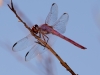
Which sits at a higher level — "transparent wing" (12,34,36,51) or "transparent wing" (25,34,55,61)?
"transparent wing" (12,34,36,51)

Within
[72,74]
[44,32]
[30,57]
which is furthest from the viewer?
[30,57]

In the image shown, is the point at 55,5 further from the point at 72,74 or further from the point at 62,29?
the point at 72,74

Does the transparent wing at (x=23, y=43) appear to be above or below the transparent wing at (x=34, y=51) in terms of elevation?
above

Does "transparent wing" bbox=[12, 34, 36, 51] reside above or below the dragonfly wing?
above

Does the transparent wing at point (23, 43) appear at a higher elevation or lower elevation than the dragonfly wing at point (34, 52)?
higher

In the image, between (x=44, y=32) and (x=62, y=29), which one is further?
(x=62, y=29)

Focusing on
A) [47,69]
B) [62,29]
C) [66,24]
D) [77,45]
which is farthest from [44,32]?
[66,24]

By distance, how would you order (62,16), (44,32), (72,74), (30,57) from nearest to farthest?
1. (72,74)
2. (44,32)
3. (30,57)
4. (62,16)

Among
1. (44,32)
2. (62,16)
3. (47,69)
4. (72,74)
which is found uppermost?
(62,16)
